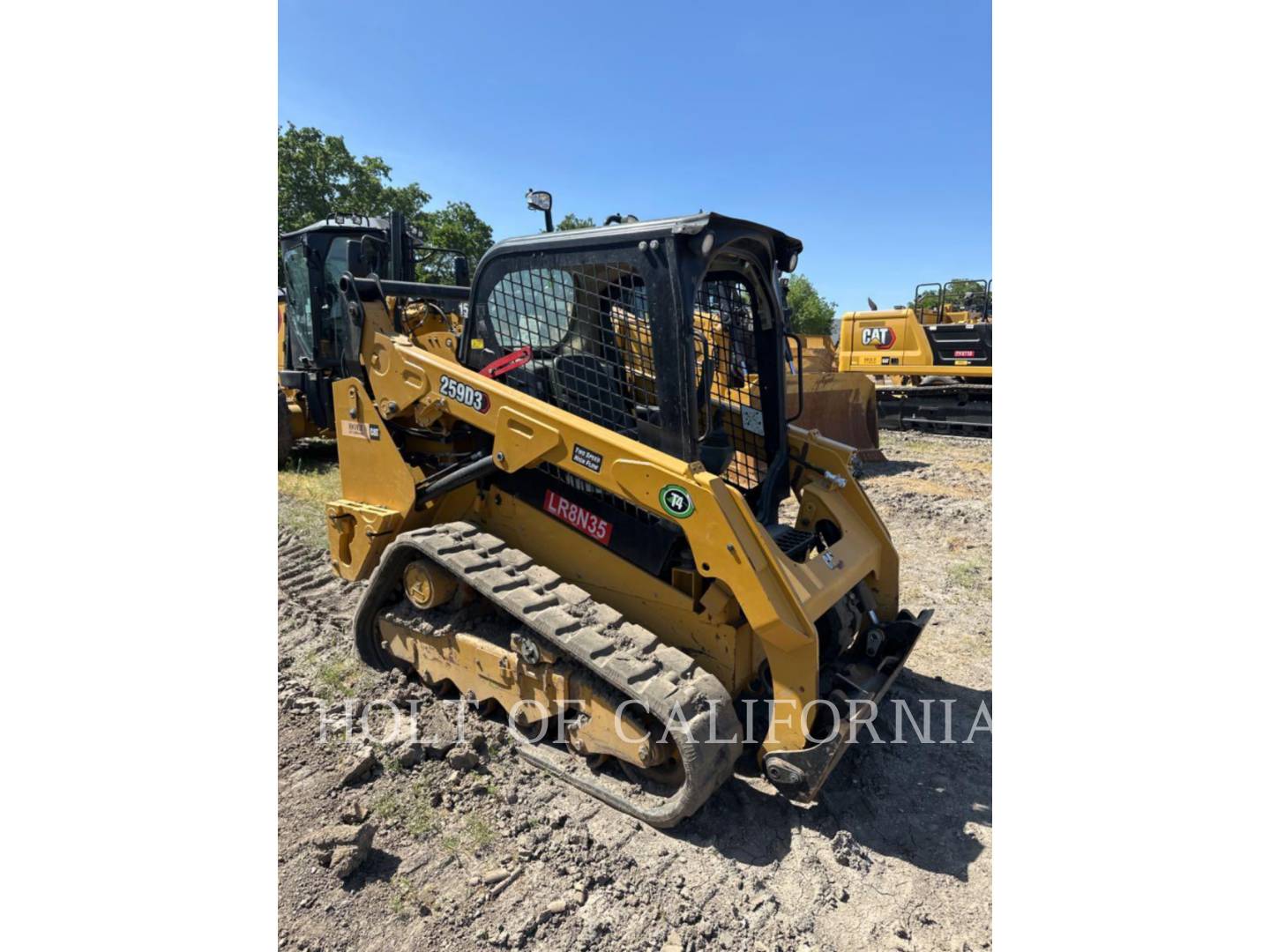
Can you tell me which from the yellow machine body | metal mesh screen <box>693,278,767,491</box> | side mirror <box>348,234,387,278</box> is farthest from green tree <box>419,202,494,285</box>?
metal mesh screen <box>693,278,767,491</box>

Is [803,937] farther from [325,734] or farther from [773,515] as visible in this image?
[325,734]

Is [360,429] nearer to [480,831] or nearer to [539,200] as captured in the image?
[539,200]

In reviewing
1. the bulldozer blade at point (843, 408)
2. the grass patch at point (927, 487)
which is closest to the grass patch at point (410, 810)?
the grass patch at point (927, 487)

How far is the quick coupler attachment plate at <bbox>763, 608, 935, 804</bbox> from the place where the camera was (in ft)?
8.43

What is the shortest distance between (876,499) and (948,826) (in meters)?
5.42

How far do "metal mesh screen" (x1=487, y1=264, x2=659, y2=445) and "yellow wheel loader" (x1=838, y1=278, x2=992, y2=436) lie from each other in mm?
10865

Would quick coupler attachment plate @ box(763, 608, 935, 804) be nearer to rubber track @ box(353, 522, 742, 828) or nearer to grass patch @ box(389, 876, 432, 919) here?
rubber track @ box(353, 522, 742, 828)

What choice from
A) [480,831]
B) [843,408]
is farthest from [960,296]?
[480,831]

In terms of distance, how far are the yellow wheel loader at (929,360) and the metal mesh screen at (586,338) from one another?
10865 millimetres

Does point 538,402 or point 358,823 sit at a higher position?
point 538,402

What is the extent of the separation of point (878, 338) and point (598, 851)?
12.8 metres

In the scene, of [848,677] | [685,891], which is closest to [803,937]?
[685,891]

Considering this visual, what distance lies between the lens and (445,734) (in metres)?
3.17

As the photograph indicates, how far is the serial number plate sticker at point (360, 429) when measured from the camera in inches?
141
